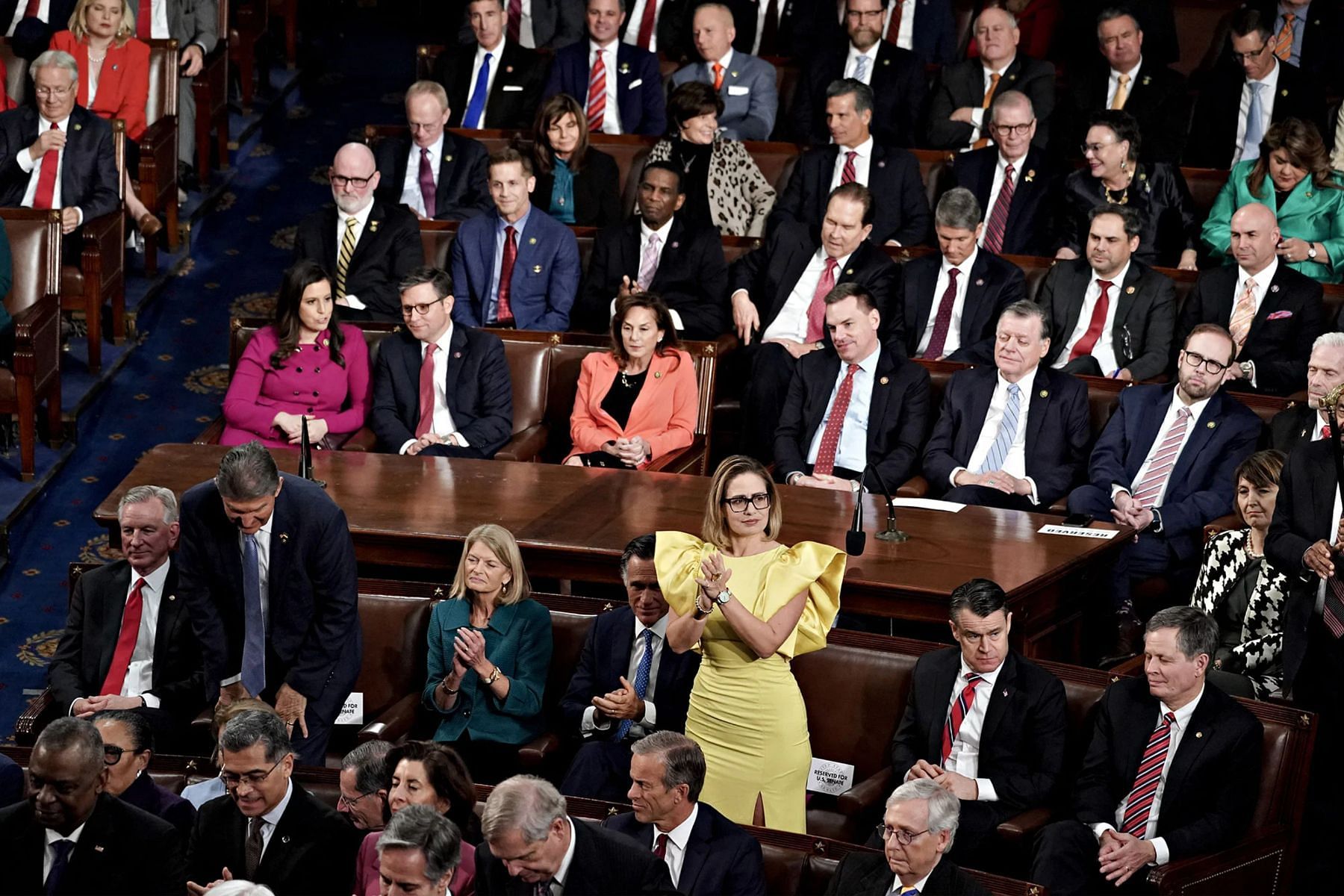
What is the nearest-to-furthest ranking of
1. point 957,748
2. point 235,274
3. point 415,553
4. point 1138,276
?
point 957,748, point 415,553, point 1138,276, point 235,274

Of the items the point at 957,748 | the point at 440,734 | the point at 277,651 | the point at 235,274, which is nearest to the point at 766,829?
the point at 957,748

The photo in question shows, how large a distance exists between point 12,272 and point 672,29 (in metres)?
3.04

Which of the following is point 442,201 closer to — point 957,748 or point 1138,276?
point 1138,276

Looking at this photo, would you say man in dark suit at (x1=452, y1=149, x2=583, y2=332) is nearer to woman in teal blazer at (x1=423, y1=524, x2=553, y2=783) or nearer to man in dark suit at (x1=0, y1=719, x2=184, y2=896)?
woman in teal blazer at (x1=423, y1=524, x2=553, y2=783)

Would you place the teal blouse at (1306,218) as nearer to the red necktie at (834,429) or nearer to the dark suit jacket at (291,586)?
the red necktie at (834,429)

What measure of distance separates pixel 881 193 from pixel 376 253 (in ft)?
6.36

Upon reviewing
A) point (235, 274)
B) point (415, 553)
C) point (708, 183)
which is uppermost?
point (708, 183)

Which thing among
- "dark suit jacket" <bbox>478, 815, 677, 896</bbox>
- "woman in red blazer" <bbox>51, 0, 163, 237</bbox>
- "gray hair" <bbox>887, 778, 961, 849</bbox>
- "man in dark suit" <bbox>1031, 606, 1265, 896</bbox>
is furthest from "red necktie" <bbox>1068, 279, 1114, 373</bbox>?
"woman in red blazer" <bbox>51, 0, 163, 237</bbox>

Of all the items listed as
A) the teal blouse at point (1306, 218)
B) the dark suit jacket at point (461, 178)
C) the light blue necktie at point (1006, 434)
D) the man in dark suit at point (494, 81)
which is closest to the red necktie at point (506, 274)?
the dark suit jacket at point (461, 178)

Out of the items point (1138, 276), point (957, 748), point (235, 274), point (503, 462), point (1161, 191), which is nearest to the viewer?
point (957, 748)

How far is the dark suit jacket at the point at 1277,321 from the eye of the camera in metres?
5.86

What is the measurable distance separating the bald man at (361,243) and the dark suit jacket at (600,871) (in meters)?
3.33

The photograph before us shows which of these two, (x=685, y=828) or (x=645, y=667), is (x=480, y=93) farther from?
(x=685, y=828)

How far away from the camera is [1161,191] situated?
6.61 m
